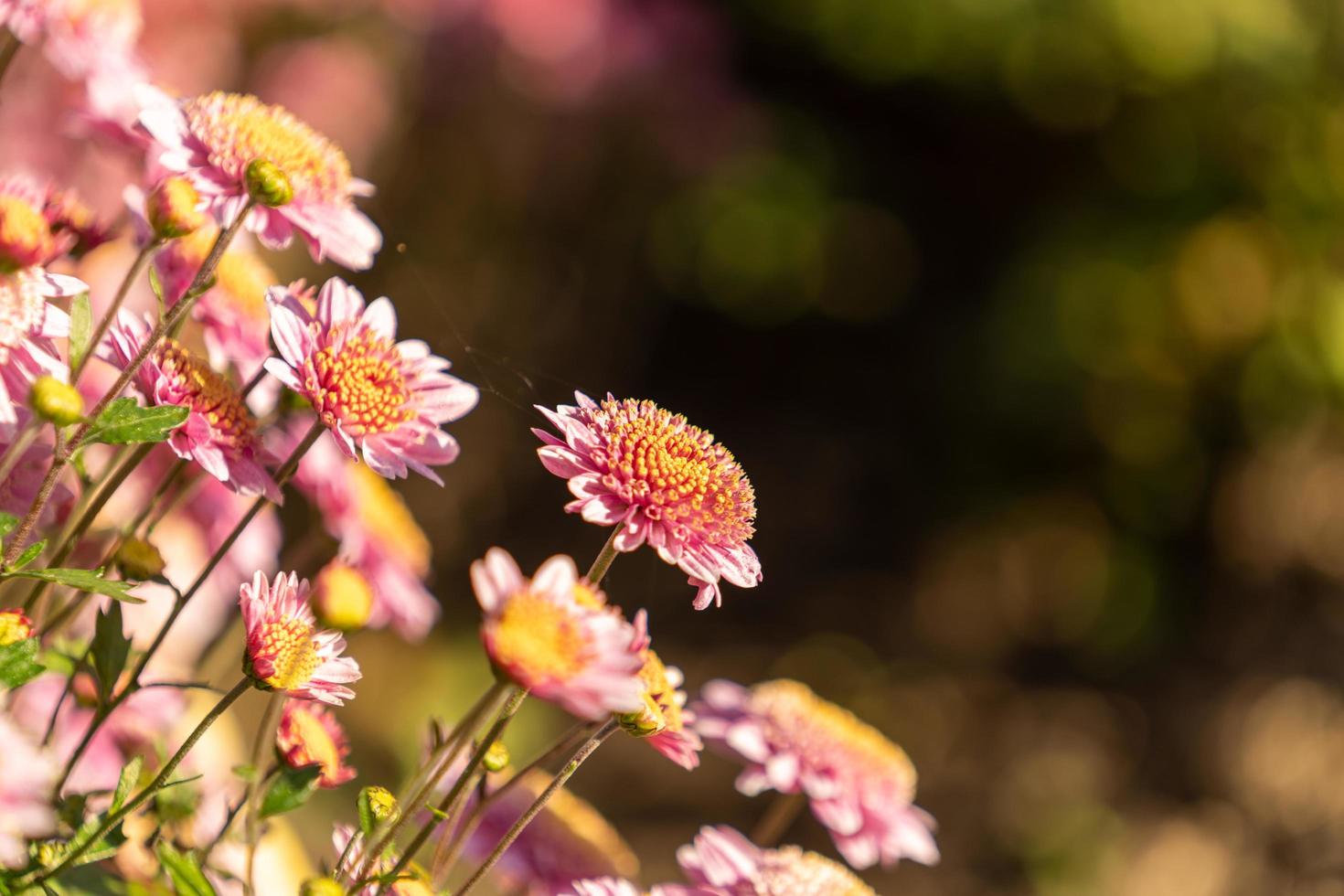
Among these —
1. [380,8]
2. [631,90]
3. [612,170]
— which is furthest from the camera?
[612,170]

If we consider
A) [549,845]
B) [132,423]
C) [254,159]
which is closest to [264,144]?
[254,159]

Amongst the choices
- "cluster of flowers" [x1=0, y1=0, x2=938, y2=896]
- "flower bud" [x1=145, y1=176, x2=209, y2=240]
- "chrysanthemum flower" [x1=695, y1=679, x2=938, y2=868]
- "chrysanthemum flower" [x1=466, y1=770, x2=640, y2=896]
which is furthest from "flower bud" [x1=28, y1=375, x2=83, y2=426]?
"chrysanthemum flower" [x1=695, y1=679, x2=938, y2=868]

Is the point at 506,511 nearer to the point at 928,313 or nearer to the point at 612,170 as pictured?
the point at 612,170

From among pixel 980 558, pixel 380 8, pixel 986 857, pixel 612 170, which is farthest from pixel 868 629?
pixel 380 8

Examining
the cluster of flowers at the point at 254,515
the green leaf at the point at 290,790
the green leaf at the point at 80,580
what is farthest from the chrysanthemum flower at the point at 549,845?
the green leaf at the point at 80,580

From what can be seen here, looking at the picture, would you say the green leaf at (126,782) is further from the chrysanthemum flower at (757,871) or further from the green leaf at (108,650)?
the chrysanthemum flower at (757,871)

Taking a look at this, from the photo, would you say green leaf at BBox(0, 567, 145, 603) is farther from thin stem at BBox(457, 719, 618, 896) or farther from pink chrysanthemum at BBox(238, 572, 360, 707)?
thin stem at BBox(457, 719, 618, 896)

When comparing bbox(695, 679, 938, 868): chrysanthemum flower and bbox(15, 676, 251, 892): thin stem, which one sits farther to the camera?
bbox(695, 679, 938, 868): chrysanthemum flower
